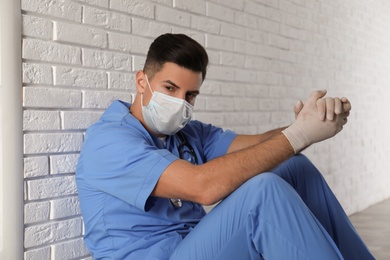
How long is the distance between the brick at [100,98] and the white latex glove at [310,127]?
695 millimetres

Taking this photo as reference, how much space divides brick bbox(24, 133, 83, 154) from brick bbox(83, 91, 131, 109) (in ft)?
0.40

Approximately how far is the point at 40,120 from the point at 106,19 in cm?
49

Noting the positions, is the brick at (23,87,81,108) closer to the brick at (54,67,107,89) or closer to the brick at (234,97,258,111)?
the brick at (54,67,107,89)

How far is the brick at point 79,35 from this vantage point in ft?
5.80

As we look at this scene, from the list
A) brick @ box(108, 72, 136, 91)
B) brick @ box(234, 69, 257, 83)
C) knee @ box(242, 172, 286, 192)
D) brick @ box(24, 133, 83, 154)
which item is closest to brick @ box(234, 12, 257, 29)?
brick @ box(234, 69, 257, 83)

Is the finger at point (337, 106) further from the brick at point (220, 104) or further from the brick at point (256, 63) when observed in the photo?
the brick at point (256, 63)

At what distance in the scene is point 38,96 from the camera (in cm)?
170

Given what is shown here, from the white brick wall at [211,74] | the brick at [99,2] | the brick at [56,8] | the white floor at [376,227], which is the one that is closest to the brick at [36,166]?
the white brick wall at [211,74]

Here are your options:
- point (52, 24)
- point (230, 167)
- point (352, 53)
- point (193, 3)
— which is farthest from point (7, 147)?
point (352, 53)

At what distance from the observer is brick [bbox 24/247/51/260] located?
66.2 inches

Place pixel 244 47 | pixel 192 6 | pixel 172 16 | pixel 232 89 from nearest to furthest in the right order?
pixel 172 16, pixel 192 6, pixel 232 89, pixel 244 47

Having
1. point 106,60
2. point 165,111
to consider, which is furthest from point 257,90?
point 165,111

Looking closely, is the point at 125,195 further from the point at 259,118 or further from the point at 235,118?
the point at 259,118

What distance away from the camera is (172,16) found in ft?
7.59
